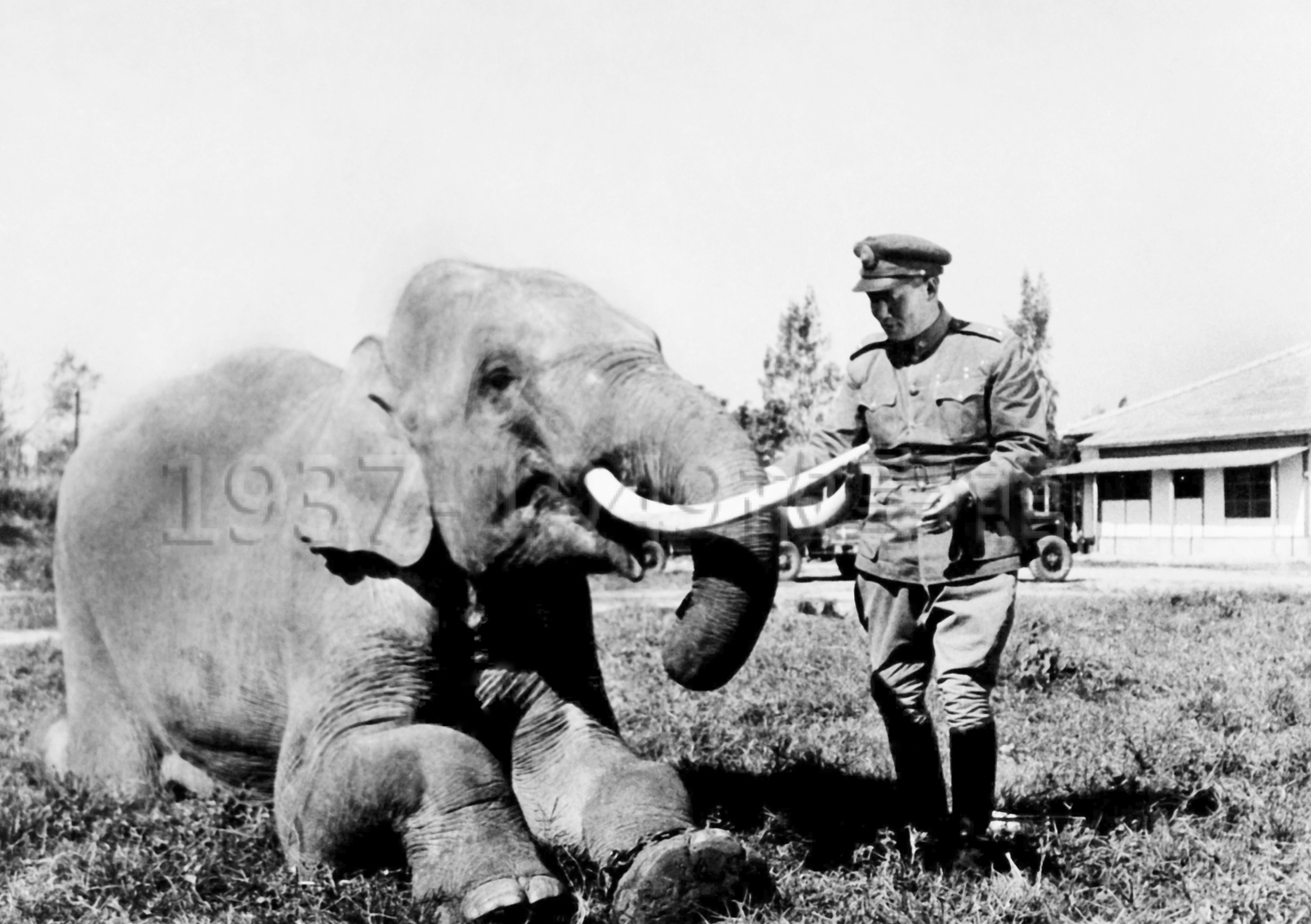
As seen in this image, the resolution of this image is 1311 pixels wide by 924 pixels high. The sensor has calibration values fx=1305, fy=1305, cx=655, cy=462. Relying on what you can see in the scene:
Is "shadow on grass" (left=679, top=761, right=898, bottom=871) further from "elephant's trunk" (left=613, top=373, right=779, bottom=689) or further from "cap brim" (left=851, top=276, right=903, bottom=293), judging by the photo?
"cap brim" (left=851, top=276, right=903, bottom=293)

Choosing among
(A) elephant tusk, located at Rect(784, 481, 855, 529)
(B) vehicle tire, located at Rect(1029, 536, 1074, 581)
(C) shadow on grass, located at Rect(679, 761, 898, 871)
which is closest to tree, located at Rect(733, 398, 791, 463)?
(B) vehicle tire, located at Rect(1029, 536, 1074, 581)

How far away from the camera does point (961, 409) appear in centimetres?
420

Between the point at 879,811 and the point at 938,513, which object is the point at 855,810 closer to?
the point at 879,811

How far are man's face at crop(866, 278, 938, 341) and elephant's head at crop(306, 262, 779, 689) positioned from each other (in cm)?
83

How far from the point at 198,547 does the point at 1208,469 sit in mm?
19141

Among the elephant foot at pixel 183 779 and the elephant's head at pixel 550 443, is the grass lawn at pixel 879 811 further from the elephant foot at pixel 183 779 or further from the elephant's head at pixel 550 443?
the elephant's head at pixel 550 443

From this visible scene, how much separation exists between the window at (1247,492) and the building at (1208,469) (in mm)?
19

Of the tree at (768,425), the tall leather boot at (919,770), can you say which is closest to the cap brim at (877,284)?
the tall leather boot at (919,770)

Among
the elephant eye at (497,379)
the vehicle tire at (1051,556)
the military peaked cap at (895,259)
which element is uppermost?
the military peaked cap at (895,259)

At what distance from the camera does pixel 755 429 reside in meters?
23.8

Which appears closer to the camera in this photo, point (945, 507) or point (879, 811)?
point (945, 507)

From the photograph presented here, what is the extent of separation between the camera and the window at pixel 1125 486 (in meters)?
22.9

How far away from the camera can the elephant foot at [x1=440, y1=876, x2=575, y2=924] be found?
328cm

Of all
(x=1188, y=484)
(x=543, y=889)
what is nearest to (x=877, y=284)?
(x=543, y=889)
